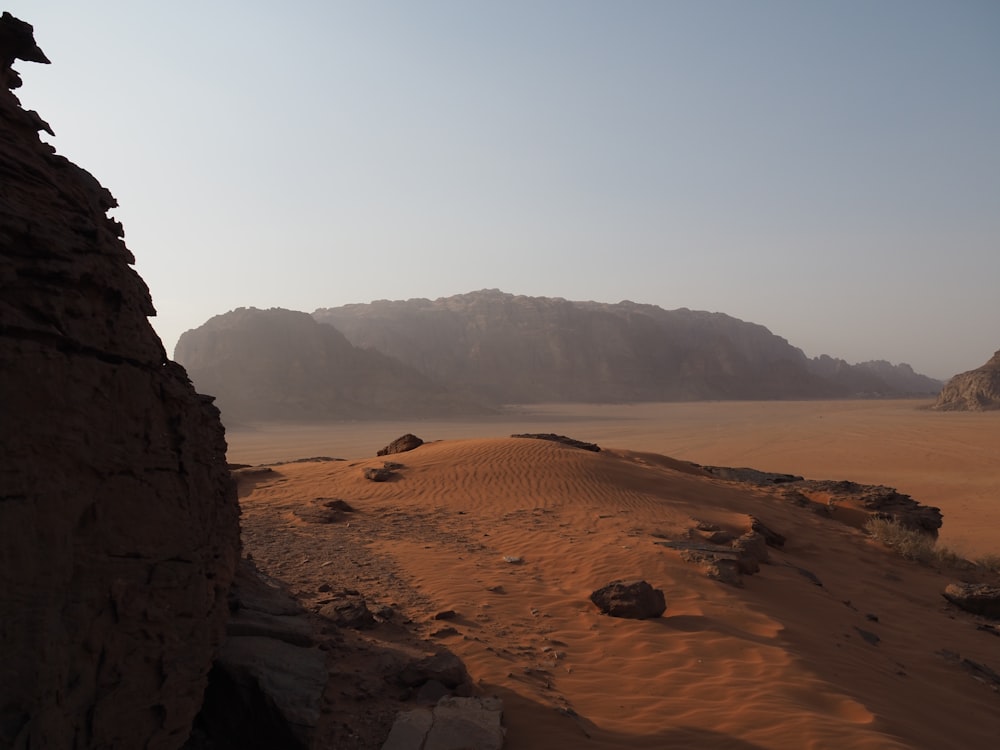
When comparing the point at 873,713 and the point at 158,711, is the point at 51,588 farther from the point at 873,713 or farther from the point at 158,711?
the point at 873,713

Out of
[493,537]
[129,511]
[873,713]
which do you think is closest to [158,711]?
[129,511]

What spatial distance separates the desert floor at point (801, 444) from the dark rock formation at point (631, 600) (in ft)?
31.5

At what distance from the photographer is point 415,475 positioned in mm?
14070

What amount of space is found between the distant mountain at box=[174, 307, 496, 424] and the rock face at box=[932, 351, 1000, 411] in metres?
42.8

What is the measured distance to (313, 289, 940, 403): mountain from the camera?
83312 millimetres

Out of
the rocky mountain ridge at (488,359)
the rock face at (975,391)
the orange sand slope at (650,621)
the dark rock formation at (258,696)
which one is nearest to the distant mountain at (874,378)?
the rocky mountain ridge at (488,359)

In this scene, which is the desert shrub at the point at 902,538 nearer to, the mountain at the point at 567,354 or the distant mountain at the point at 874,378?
the mountain at the point at 567,354

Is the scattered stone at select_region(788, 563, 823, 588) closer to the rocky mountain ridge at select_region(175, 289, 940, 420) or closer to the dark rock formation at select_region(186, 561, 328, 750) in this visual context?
the dark rock formation at select_region(186, 561, 328, 750)

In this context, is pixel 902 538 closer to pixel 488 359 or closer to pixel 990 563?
pixel 990 563

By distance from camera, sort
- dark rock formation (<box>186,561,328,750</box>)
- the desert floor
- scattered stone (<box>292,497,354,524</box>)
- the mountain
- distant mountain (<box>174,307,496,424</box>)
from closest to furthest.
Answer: dark rock formation (<box>186,561,328,750</box>), scattered stone (<box>292,497,354,524</box>), the desert floor, distant mountain (<box>174,307,496,424</box>), the mountain

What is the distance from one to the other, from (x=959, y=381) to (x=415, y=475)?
65.5 metres

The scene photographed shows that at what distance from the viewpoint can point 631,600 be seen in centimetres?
650

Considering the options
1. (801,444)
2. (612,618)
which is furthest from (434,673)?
(801,444)

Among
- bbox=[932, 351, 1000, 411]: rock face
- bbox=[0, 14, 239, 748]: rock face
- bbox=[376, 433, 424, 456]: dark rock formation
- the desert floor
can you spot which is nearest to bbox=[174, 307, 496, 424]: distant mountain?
the desert floor
